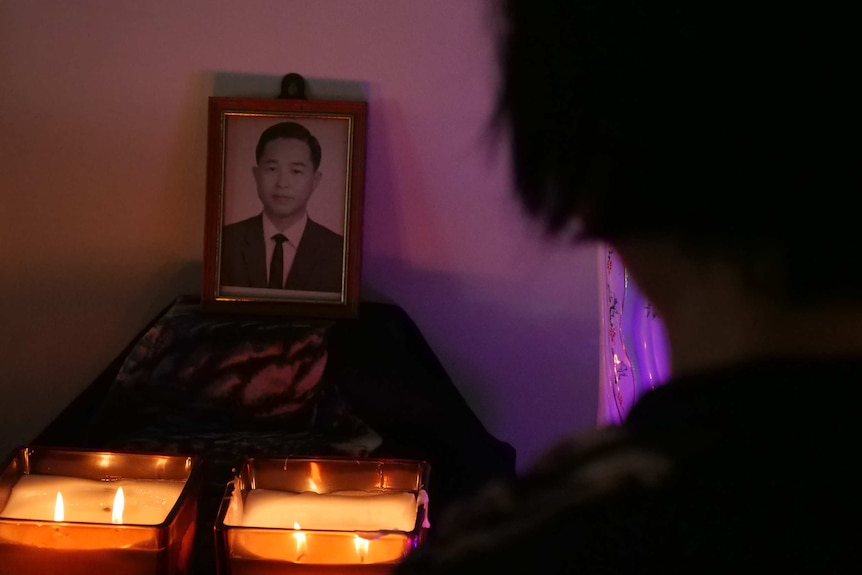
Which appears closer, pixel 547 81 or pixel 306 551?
pixel 547 81

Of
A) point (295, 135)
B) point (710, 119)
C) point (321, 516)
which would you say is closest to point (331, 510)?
point (321, 516)

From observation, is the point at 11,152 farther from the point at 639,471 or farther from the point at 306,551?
the point at 639,471

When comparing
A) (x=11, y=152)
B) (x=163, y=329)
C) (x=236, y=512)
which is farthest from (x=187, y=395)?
(x=11, y=152)

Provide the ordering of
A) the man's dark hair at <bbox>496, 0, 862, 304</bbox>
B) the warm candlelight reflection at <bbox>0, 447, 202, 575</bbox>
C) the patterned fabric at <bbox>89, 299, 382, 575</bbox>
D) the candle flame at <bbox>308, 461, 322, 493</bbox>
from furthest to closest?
the patterned fabric at <bbox>89, 299, 382, 575</bbox> < the candle flame at <bbox>308, 461, 322, 493</bbox> < the warm candlelight reflection at <bbox>0, 447, 202, 575</bbox> < the man's dark hair at <bbox>496, 0, 862, 304</bbox>

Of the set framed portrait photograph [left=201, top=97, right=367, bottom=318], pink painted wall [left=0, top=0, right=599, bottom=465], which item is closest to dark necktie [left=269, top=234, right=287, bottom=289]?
framed portrait photograph [left=201, top=97, right=367, bottom=318]

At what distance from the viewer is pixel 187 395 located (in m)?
0.88

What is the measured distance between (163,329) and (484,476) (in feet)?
1.22

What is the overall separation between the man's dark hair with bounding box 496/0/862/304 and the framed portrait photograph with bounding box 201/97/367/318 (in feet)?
1.92

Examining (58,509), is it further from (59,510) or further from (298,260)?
(298,260)

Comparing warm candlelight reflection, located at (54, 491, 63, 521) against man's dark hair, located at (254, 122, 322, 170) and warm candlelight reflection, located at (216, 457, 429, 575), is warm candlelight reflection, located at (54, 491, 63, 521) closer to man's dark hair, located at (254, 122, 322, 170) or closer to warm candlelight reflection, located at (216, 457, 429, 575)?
warm candlelight reflection, located at (216, 457, 429, 575)

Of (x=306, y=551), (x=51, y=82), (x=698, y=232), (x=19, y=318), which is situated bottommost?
(x=306, y=551)

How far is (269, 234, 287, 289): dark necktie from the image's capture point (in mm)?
922

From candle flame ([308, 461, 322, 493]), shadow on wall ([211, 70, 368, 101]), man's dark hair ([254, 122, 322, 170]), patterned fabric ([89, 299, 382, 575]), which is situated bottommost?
candle flame ([308, 461, 322, 493])

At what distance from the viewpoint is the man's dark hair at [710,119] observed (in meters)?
0.30
